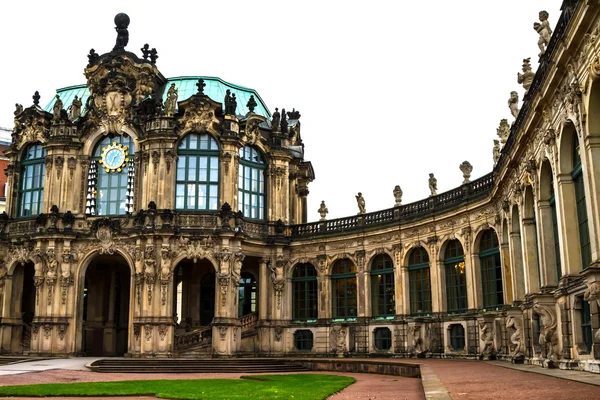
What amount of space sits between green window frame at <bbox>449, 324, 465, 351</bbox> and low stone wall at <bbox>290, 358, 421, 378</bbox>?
6.88 meters

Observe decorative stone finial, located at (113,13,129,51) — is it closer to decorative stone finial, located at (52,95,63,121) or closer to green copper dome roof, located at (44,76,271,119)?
green copper dome roof, located at (44,76,271,119)

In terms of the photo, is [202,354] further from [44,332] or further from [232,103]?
[232,103]

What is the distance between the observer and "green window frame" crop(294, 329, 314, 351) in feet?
144

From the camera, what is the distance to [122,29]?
4684cm

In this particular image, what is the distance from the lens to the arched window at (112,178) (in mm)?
43500

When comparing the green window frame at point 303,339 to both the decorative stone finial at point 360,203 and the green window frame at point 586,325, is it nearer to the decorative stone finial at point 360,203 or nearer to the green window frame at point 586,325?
the decorative stone finial at point 360,203

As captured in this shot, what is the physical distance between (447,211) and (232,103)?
14922mm

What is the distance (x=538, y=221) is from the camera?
24.7 m

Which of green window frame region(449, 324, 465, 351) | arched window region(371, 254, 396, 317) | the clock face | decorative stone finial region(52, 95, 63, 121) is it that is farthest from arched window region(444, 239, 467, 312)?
decorative stone finial region(52, 95, 63, 121)

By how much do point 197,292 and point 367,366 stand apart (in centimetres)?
1712

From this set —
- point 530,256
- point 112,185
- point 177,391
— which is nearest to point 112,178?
point 112,185

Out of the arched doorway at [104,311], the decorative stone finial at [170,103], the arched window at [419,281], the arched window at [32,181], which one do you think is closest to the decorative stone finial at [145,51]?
the decorative stone finial at [170,103]


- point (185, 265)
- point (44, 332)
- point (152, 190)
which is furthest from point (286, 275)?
point (44, 332)

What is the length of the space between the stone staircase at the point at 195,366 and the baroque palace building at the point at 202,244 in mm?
4312
